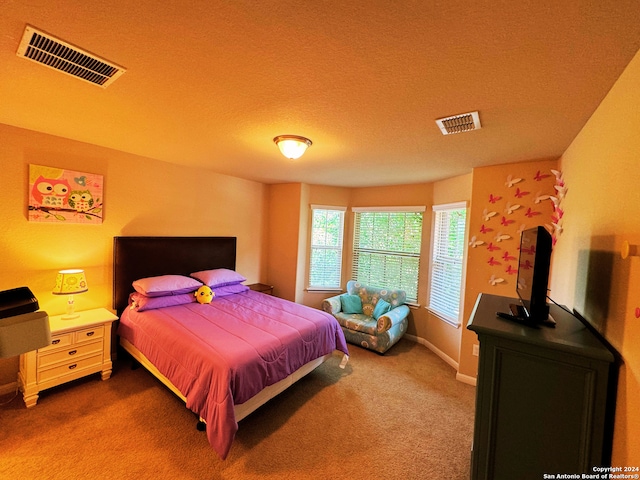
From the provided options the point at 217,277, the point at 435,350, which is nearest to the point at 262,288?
the point at 217,277

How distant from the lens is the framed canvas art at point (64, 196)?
2.52m

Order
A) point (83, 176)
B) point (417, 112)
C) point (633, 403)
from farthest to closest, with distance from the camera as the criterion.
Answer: point (83, 176)
point (417, 112)
point (633, 403)

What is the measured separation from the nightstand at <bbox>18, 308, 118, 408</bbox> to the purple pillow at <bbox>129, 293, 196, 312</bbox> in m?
0.24

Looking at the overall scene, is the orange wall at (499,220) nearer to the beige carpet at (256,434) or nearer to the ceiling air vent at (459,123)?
the beige carpet at (256,434)

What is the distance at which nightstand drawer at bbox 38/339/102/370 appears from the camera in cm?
234

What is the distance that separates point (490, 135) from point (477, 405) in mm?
1827

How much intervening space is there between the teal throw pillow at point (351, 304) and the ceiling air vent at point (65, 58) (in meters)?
3.66

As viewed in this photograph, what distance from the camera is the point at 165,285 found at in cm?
304

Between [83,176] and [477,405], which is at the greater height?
[83,176]

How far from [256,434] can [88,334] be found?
190 centimetres

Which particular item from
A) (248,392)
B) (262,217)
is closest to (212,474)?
(248,392)

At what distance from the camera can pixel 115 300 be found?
9.95 ft

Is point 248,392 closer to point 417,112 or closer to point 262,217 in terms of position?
point 417,112

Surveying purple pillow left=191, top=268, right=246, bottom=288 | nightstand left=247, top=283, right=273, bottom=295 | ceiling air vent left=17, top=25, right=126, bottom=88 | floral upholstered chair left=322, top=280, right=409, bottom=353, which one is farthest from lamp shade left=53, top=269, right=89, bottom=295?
floral upholstered chair left=322, top=280, right=409, bottom=353
